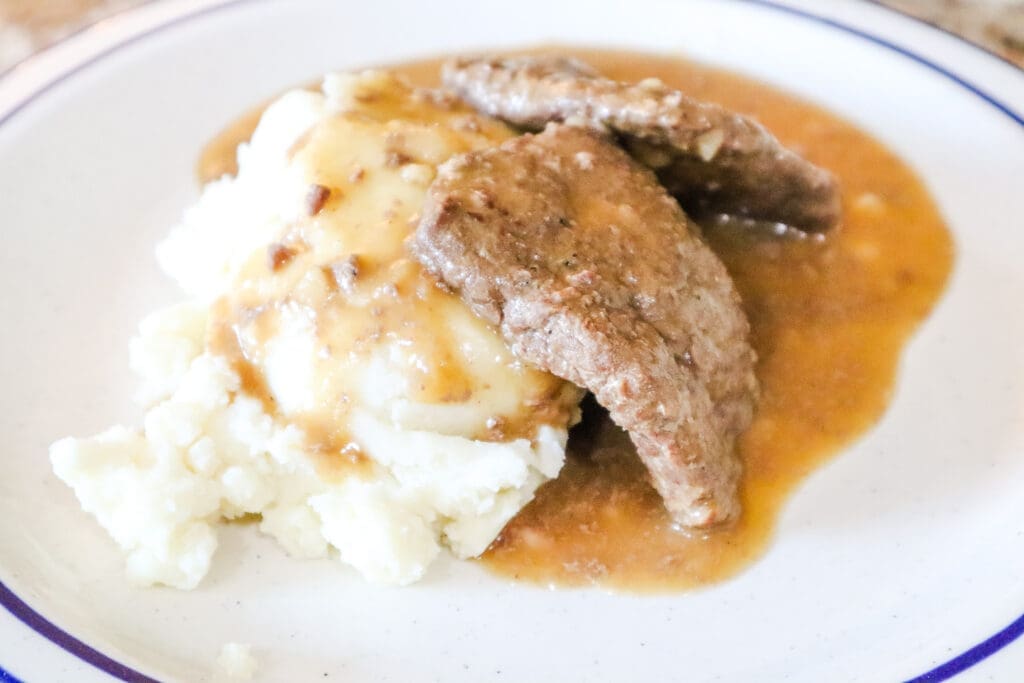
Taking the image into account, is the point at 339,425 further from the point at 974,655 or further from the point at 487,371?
the point at 974,655

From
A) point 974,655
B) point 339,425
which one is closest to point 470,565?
point 339,425

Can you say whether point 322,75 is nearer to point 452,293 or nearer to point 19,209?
point 19,209

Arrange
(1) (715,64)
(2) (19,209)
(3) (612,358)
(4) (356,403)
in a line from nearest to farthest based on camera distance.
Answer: (3) (612,358)
(4) (356,403)
(2) (19,209)
(1) (715,64)

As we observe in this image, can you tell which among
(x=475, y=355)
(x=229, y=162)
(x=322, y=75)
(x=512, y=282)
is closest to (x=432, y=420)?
(x=475, y=355)

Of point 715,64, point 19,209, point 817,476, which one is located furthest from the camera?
point 715,64

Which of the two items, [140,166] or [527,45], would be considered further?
[527,45]

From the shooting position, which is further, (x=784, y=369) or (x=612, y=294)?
(x=784, y=369)

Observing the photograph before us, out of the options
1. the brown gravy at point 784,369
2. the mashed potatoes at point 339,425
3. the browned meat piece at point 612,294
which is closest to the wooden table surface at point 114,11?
the brown gravy at point 784,369
